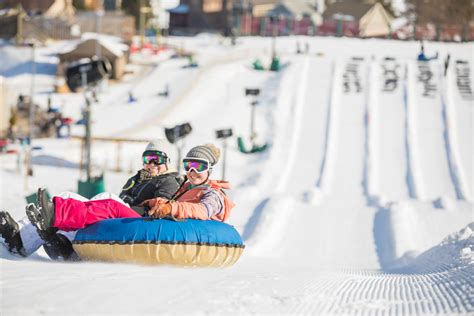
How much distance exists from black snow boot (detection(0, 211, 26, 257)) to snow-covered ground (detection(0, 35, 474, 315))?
0.24 metres

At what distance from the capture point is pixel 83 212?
25.8ft

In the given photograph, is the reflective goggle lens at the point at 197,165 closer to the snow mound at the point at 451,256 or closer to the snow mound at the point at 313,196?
the snow mound at the point at 451,256

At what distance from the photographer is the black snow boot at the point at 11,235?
7.79 metres

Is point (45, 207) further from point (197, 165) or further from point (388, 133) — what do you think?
point (388, 133)

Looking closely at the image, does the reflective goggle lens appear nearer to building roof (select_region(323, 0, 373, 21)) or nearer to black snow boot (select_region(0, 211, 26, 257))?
black snow boot (select_region(0, 211, 26, 257))

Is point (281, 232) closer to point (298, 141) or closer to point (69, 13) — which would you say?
point (298, 141)

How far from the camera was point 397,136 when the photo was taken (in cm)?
2953

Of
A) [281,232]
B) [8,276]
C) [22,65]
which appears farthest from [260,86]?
[8,276]

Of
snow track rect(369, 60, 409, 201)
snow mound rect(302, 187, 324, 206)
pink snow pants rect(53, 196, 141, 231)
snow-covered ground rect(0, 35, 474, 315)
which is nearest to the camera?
snow-covered ground rect(0, 35, 474, 315)

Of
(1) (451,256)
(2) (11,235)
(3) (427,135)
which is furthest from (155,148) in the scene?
(3) (427,135)

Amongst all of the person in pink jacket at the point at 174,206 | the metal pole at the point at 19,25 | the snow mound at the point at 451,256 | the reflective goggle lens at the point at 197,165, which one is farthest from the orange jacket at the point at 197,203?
the metal pole at the point at 19,25

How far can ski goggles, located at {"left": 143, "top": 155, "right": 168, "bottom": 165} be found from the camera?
28.1 ft

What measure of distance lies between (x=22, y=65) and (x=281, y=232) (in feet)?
112

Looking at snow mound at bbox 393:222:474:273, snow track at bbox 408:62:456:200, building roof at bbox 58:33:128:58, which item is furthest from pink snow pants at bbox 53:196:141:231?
building roof at bbox 58:33:128:58
